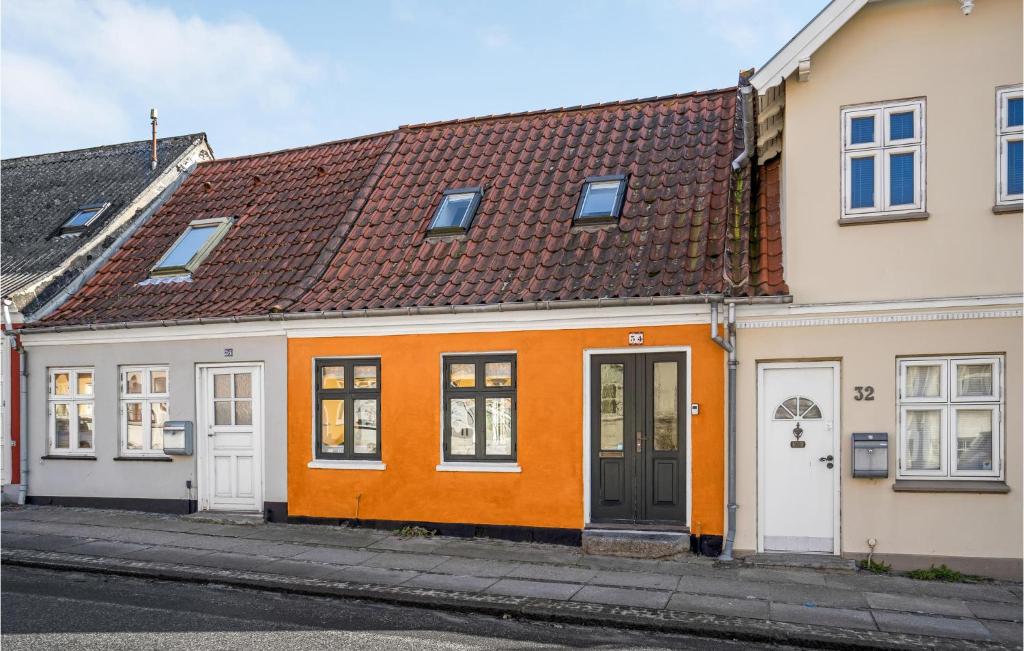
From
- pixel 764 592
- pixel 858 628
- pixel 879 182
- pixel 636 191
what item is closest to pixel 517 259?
pixel 636 191

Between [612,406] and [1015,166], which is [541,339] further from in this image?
[1015,166]

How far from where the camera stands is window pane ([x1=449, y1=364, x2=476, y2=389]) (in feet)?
39.5

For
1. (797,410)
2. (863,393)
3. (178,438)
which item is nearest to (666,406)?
(797,410)

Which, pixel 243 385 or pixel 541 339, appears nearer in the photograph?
pixel 541 339

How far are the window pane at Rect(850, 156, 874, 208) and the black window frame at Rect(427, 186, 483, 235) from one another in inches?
218

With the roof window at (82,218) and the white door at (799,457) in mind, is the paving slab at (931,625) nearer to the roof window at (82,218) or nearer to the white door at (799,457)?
the white door at (799,457)

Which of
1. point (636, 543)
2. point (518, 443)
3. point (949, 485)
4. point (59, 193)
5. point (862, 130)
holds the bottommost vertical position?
point (636, 543)

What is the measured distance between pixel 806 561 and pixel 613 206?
5.45 meters

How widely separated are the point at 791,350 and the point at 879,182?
7.43 ft

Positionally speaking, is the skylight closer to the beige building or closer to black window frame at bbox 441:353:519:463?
black window frame at bbox 441:353:519:463

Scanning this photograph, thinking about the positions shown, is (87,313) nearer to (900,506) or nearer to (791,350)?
(791,350)

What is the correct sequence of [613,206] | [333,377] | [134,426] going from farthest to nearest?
[134,426], [333,377], [613,206]

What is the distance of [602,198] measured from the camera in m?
12.7

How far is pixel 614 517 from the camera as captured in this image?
11195 millimetres
